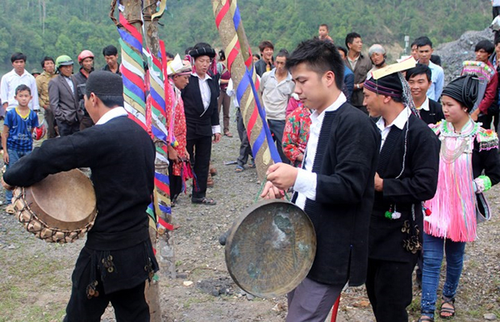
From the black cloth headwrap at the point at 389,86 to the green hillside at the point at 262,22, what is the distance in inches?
1428

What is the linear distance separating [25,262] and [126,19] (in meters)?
3.26

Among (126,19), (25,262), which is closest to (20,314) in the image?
(25,262)

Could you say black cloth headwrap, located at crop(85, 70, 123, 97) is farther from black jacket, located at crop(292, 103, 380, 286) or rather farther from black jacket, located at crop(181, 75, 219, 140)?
black jacket, located at crop(181, 75, 219, 140)

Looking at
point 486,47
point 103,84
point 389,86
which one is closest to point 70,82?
point 103,84

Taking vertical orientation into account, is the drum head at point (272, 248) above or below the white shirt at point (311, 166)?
below

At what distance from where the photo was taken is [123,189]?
2.81 metres

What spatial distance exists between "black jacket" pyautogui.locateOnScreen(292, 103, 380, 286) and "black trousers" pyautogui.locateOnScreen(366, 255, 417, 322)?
1.66 feet

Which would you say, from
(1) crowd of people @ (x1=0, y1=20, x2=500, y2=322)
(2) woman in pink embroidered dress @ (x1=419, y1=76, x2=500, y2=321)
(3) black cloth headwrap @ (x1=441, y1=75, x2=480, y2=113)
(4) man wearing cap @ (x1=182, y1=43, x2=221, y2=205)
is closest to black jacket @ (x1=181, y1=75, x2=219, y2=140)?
(4) man wearing cap @ (x1=182, y1=43, x2=221, y2=205)

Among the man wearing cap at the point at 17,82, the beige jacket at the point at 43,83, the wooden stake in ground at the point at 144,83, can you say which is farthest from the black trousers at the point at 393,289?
the beige jacket at the point at 43,83

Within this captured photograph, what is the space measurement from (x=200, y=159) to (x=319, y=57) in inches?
196

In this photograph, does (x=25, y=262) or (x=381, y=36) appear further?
(x=381, y=36)

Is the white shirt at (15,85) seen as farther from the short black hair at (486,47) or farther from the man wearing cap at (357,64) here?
the short black hair at (486,47)

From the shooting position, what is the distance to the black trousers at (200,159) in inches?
281

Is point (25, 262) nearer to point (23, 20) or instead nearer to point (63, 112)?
point (63, 112)
